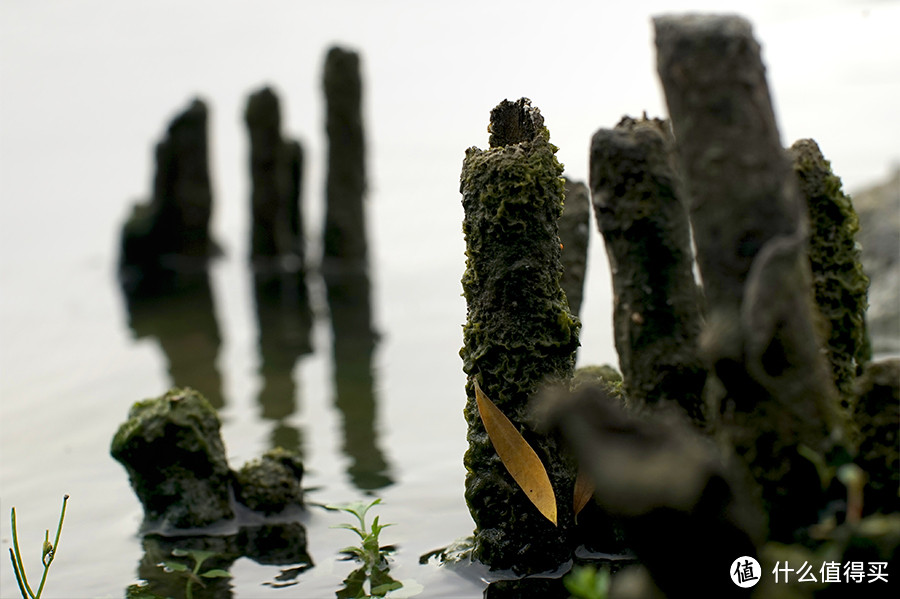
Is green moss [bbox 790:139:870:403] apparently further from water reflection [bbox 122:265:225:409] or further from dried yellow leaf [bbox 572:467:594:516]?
water reflection [bbox 122:265:225:409]

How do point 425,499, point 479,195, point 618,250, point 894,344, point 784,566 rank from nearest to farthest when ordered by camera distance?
1. point 784,566
2. point 618,250
3. point 479,195
4. point 425,499
5. point 894,344

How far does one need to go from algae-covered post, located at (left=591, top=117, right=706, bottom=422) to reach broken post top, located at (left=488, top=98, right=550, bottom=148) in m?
0.83

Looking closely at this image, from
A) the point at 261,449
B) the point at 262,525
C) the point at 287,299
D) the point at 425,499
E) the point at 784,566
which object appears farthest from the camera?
the point at 287,299

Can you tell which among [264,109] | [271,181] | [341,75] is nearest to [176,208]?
[271,181]

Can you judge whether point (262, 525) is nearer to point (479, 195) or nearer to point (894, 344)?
point (479, 195)

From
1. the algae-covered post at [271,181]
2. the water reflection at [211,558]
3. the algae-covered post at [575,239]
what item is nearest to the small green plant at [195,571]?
the water reflection at [211,558]

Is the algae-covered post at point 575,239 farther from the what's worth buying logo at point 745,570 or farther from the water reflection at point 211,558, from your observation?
the what's worth buying logo at point 745,570

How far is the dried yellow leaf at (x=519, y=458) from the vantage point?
14.3ft

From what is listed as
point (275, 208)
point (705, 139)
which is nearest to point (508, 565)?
point (705, 139)

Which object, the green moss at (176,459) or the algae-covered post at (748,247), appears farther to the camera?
the green moss at (176,459)

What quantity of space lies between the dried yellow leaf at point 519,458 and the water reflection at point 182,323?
221 inches

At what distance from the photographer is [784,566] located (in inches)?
110

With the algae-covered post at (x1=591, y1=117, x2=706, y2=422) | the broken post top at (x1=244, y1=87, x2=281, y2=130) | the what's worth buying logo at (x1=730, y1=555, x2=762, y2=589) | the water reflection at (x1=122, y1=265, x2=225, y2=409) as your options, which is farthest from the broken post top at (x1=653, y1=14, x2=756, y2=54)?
the broken post top at (x1=244, y1=87, x2=281, y2=130)

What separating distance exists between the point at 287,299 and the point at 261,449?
27.0ft
